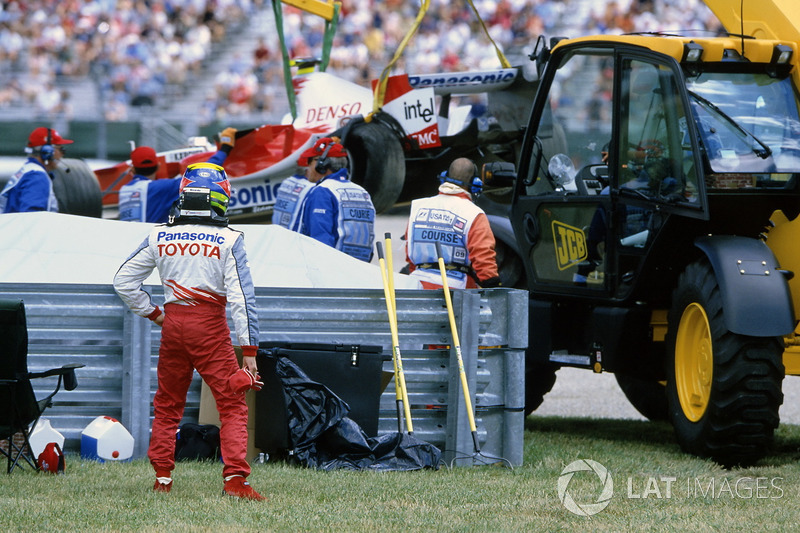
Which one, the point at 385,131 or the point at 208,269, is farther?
the point at 385,131

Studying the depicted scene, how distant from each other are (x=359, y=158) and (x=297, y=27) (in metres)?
16.0

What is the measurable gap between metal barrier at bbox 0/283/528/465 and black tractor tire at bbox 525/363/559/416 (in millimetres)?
1675

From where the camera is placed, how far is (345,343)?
703 cm

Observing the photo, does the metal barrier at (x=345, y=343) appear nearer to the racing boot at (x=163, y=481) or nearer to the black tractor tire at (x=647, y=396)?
the racing boot at (x=163, y=481)

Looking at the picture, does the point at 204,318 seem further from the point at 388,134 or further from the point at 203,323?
the point at 388,134

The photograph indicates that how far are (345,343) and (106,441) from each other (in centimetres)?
143

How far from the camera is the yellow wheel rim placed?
23.1 ft

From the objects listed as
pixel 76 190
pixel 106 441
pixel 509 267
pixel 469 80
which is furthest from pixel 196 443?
pixel 76 190

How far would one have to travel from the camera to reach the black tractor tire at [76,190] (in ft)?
38.0

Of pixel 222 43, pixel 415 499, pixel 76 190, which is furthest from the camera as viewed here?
pixel 222 43

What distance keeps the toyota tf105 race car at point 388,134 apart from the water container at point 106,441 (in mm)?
4486

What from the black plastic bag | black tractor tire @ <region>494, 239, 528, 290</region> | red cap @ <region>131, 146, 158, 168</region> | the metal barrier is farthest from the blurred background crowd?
the black plastic bag

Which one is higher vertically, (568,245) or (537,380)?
(568,245)

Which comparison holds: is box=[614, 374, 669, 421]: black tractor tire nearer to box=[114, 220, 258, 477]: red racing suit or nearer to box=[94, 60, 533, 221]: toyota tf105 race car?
box=[94, 60, 533, 221]: toyota tf105 race car
